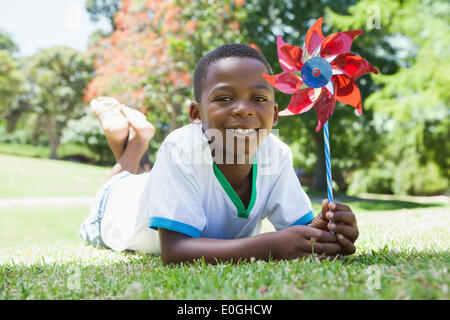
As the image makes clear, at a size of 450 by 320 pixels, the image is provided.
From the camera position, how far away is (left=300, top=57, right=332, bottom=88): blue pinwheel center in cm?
208

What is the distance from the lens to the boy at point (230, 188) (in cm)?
193

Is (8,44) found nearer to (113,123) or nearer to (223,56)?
(113,123)

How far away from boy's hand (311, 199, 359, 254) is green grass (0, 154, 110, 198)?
10.8 meters

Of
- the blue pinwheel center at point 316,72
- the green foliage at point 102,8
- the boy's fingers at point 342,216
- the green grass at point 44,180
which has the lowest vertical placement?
the green grass at point 44,180

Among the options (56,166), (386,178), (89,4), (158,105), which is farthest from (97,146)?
(386,178)

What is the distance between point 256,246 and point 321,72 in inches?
38.9

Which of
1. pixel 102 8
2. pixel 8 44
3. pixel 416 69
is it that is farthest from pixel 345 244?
pixel 8 44

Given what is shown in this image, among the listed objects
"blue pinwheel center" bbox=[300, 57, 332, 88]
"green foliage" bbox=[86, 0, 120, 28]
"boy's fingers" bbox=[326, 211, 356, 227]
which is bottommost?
"boy's fingers" bbox=[326, 211, 356, 227]

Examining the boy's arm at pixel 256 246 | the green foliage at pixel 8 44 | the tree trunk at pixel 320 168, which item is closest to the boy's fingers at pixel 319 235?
the boy's arm at pixel 256 246

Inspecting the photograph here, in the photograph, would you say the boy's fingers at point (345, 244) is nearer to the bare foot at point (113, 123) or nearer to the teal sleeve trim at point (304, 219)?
the teal sleeve trim at point (304, 219)

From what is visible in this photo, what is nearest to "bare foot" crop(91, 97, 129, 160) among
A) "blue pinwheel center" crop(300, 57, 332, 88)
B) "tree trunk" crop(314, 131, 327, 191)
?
"blue pinwheel center" crop(300, 57, 332, 88)

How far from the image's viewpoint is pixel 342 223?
1943mm

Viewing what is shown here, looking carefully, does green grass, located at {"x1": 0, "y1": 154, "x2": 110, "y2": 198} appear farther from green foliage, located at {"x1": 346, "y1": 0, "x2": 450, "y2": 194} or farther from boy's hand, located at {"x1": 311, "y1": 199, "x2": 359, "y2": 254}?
boy's hand, located at {"x1": 311, "y1": 199, "x2": 359, "y2": 254}

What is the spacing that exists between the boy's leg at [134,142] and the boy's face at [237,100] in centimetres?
166
